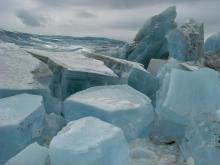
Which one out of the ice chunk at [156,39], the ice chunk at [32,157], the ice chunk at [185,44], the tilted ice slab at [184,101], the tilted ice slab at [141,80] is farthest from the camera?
the ice chunk at [156,39]

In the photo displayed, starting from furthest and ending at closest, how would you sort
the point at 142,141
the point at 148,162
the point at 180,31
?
1. the point at 180,31
2. the point at 142,141
3. the point at 148,162

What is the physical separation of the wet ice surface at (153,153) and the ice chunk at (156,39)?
2.65 m

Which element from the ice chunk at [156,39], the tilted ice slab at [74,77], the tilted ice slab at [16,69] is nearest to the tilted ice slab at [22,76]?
the tilted ice slab at [16,69]

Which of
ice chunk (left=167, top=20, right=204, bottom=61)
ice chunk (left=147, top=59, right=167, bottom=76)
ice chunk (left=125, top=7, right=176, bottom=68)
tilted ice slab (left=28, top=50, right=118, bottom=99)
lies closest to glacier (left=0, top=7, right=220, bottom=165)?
tilted ice slab (left=28, top=50, right=118, bottom=99)

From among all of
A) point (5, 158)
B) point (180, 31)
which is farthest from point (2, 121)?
point (180, 31)

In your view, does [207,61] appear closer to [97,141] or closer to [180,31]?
[180,31]

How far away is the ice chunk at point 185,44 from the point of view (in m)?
4.73

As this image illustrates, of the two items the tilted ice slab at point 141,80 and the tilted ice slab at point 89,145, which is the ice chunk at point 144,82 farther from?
the tilted ice slab at point 89,145

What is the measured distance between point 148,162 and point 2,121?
2.67 ft

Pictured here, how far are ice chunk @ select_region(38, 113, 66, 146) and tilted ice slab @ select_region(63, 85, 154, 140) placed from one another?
0.25 ft

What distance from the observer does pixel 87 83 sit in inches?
122

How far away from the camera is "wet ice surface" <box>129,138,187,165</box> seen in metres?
2.31

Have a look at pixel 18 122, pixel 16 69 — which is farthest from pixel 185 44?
pixel 18 122

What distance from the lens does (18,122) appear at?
2.13m
